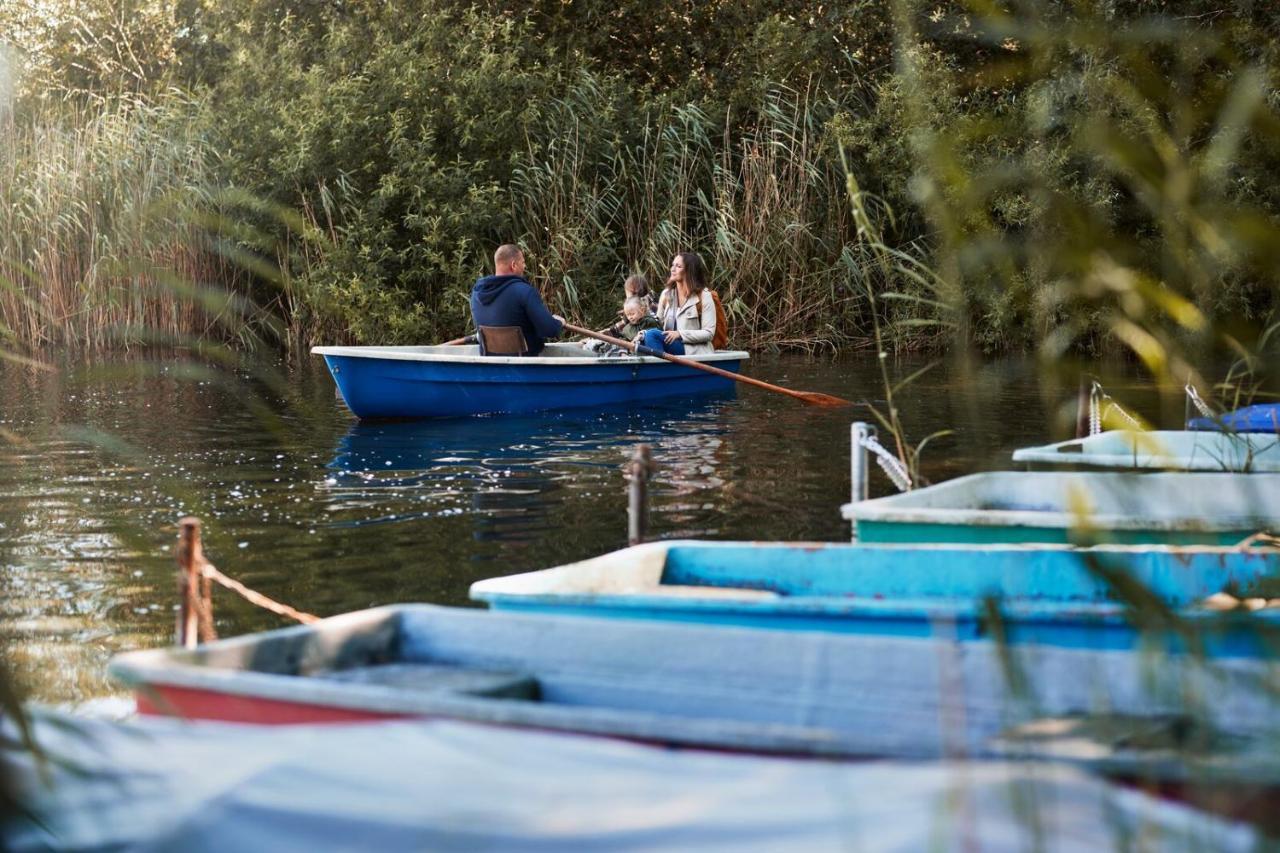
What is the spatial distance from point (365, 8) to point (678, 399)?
39.7 feet

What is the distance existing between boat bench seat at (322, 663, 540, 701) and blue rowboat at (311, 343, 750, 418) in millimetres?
7807

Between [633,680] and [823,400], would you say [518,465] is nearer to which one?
[823,400]

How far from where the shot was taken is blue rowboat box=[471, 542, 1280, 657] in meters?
3.75

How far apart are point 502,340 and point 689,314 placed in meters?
1.73

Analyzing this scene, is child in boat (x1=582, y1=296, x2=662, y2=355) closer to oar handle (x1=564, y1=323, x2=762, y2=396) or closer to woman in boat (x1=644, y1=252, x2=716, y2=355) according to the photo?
woman in boat (x1=644, y1=252, x2=716, y2=355)

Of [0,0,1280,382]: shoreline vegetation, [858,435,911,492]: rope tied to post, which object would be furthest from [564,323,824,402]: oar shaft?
[858,435,911,492]: rope tied to post

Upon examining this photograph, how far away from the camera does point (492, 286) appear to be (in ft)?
38.7

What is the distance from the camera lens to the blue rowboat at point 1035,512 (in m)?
4.34

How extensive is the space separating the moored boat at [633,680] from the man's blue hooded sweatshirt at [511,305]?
27.1 feet

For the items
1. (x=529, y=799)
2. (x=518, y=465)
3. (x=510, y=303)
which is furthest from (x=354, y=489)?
(x=529, y=799)

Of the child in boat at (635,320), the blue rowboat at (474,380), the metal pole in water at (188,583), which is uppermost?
the child in boat at (635,320)

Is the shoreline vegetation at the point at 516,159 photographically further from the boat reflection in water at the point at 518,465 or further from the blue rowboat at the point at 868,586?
the blue rowboat at the point at 868,586

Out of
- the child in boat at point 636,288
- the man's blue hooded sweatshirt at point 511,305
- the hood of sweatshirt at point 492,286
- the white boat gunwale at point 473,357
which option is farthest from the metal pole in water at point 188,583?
the child in boat at point 636,288

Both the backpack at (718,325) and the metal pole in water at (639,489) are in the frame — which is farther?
the backpack at (718,325)
